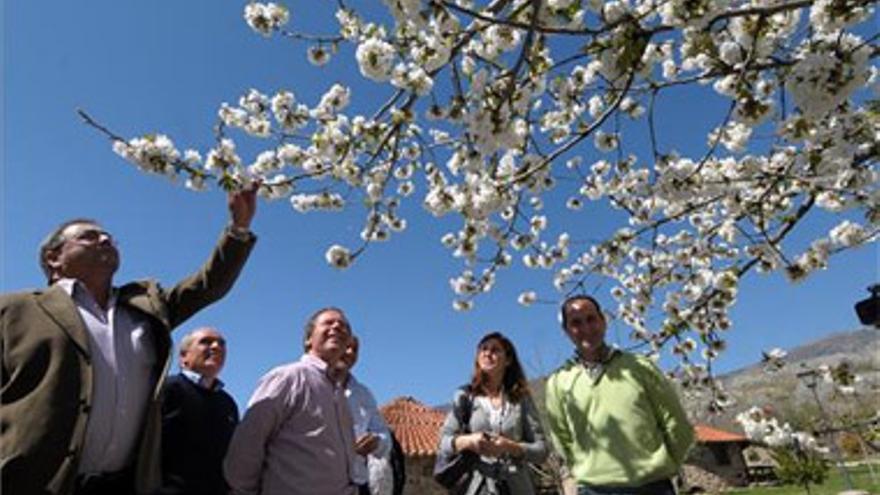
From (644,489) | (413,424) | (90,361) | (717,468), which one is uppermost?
(413,424)

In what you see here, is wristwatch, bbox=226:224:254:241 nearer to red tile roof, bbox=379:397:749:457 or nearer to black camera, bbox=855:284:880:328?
black camera, bbox=855:284:880:328

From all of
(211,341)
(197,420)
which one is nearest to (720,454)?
(211,341)

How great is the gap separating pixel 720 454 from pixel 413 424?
20.1 metres

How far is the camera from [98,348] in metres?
1.99

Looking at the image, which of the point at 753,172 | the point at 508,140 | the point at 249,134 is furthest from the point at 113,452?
the point at 753,172

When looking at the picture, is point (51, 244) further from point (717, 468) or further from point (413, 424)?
point (717, 468)

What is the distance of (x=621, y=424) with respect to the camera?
8.93ft

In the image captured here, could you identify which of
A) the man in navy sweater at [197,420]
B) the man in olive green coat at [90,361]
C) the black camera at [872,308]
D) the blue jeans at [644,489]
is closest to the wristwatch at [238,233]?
the man in olive green coat at [90,361]

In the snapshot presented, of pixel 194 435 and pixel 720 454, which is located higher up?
pixel 194 435

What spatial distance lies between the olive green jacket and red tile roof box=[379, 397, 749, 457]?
11.8m

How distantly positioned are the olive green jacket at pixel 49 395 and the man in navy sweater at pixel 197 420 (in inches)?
16.0

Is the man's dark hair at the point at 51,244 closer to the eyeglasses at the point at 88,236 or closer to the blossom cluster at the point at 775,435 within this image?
the eyeglasses at the point at 88,236

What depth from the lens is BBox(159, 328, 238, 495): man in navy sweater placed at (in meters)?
2.47

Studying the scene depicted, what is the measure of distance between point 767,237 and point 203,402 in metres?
3.17
